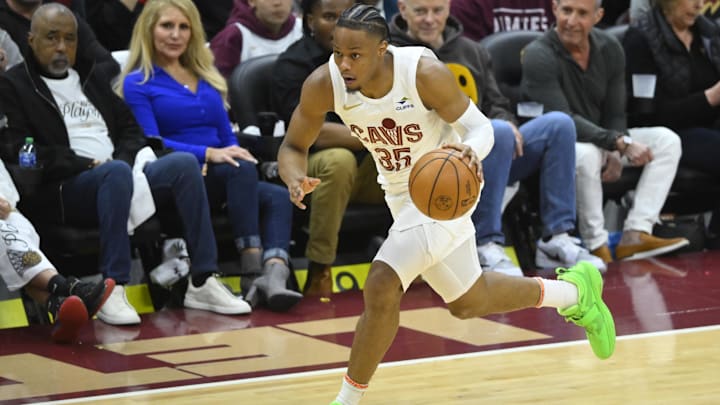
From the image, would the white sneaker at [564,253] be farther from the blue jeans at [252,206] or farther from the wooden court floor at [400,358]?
the blue jeans at [252,206]

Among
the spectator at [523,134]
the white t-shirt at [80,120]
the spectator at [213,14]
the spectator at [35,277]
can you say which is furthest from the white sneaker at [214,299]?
the spectator at [213,14]

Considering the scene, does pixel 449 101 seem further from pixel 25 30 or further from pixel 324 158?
pixel 25 30

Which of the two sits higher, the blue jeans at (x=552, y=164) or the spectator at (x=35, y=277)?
the spectator at (x=35, y=277)

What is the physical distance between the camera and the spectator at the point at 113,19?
8047 mm

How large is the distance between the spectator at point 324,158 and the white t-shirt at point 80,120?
1113 millimetres

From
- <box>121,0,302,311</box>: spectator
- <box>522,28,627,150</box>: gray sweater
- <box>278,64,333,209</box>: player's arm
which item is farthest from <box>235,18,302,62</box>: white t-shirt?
<box>278,64,333,209</box>: player's arm

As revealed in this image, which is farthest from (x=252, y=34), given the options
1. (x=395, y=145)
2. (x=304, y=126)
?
(x=395, y=145)

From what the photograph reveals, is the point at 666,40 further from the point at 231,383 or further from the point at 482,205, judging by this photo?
the point at 231,383

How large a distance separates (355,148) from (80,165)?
1.62 metres

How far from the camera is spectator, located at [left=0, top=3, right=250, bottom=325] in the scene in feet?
21.3

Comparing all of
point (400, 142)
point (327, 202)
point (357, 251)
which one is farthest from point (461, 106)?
point (357, 251)

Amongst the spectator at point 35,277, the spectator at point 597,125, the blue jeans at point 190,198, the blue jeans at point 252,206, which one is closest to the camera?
the spectator at point 35,277

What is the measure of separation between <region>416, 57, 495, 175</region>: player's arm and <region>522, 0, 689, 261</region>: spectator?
3.23 m

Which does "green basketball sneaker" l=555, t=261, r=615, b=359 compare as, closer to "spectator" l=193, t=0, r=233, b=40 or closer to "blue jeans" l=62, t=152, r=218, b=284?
"blue jeans" l=62, t=152, r=218, b=284
